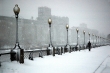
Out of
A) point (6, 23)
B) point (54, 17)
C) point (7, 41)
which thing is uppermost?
point (54, 17)

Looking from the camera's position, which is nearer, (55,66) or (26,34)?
(55,66)

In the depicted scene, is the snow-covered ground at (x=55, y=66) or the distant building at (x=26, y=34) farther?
the distant building at (x=26, y=34)

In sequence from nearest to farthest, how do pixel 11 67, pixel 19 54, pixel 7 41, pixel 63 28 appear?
pixel 11 67, pixel 19 54, pixel 7 41, pixel 63 28

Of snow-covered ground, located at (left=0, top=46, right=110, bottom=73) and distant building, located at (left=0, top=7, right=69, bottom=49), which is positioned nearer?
snow-covered ground, located at (left=0, top=46, right=110, bottom=73)

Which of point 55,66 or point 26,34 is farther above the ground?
point 26,34

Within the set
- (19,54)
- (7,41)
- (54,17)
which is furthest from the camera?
(54,17)

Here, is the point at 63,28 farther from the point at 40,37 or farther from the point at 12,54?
the point at 12,54

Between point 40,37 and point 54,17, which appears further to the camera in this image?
point 54,17

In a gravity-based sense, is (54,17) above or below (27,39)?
above

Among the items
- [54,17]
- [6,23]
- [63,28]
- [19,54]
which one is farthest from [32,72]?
[54,17]

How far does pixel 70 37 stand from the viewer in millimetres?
188500

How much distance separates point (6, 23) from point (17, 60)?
8674cm

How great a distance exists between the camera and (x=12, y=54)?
42.5ft

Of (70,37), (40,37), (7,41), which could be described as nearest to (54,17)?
(70,37)
